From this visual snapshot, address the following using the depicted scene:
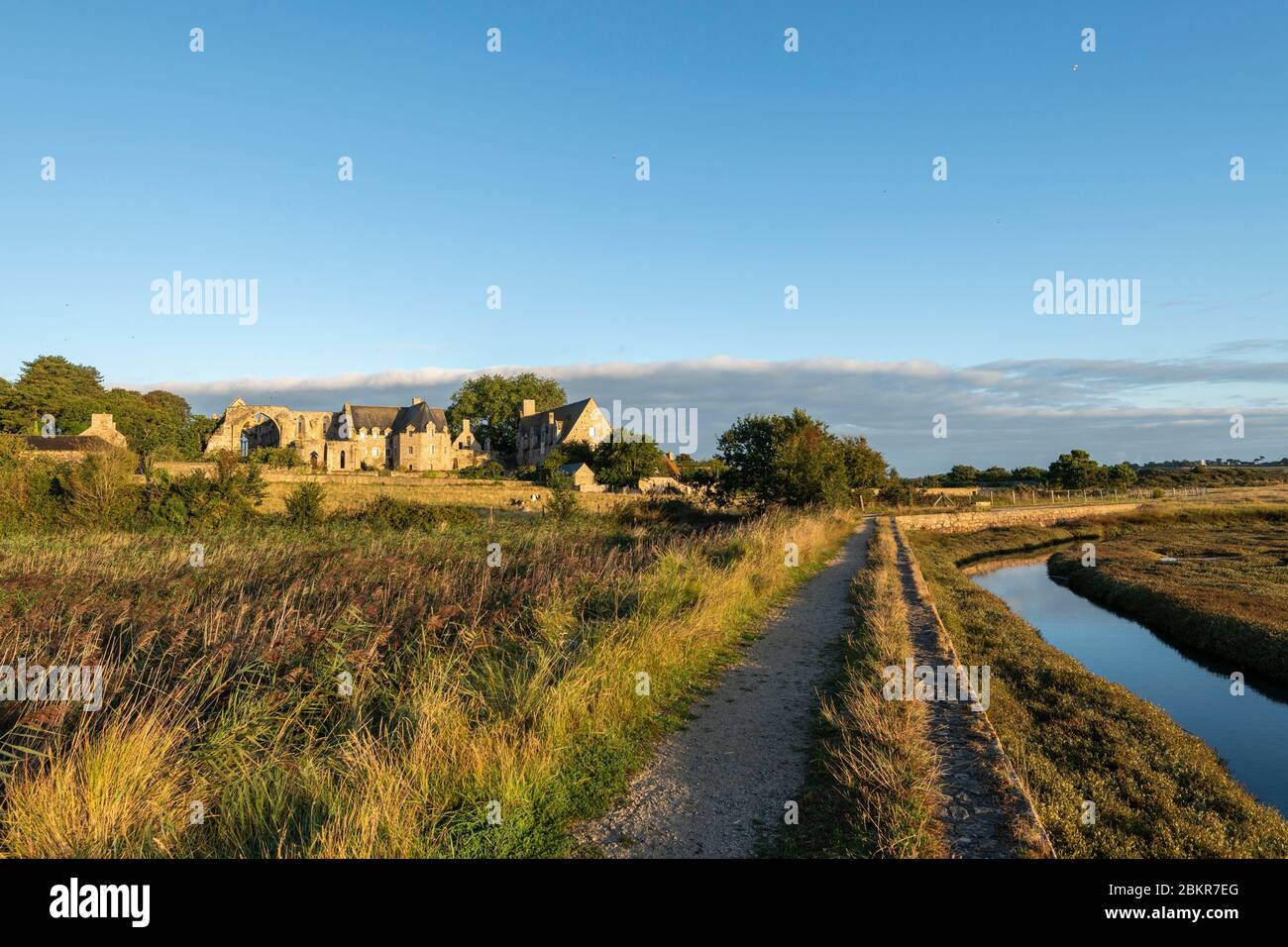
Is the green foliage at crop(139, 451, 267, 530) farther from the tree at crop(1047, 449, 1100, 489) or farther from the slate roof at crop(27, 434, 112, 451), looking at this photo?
the tree at crop(1047, 449, 1100, 489)

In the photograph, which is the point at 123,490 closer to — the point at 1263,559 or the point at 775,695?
the point at 775,695

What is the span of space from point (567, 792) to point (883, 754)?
2402mm

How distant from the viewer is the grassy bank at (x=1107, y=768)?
555 centimetres

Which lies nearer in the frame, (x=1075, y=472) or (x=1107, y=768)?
(x=1107, y=768)

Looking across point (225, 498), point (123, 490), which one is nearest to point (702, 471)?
point (225, 498)

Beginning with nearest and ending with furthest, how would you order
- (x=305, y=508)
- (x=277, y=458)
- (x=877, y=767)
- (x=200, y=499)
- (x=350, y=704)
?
(x=877, y=767)
(x=350, y=704)
(x=200, y=499)
(x=305, y=508)
(x=277, y=458)

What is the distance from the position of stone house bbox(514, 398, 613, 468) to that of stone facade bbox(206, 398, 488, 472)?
5.11 metres

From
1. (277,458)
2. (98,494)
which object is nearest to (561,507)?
(98,494)

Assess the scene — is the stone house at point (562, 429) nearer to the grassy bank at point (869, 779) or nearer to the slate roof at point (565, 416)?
the slate roof at point (565, 416)

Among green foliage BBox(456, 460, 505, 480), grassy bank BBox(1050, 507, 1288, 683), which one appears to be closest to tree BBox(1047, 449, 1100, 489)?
grassy bank BBox(1050, 507, 1288, 683)

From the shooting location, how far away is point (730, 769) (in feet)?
18.6

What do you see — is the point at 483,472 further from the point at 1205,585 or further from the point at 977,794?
the point at 977,794

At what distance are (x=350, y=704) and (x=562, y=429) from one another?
6250cm

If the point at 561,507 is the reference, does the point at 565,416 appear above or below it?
above
